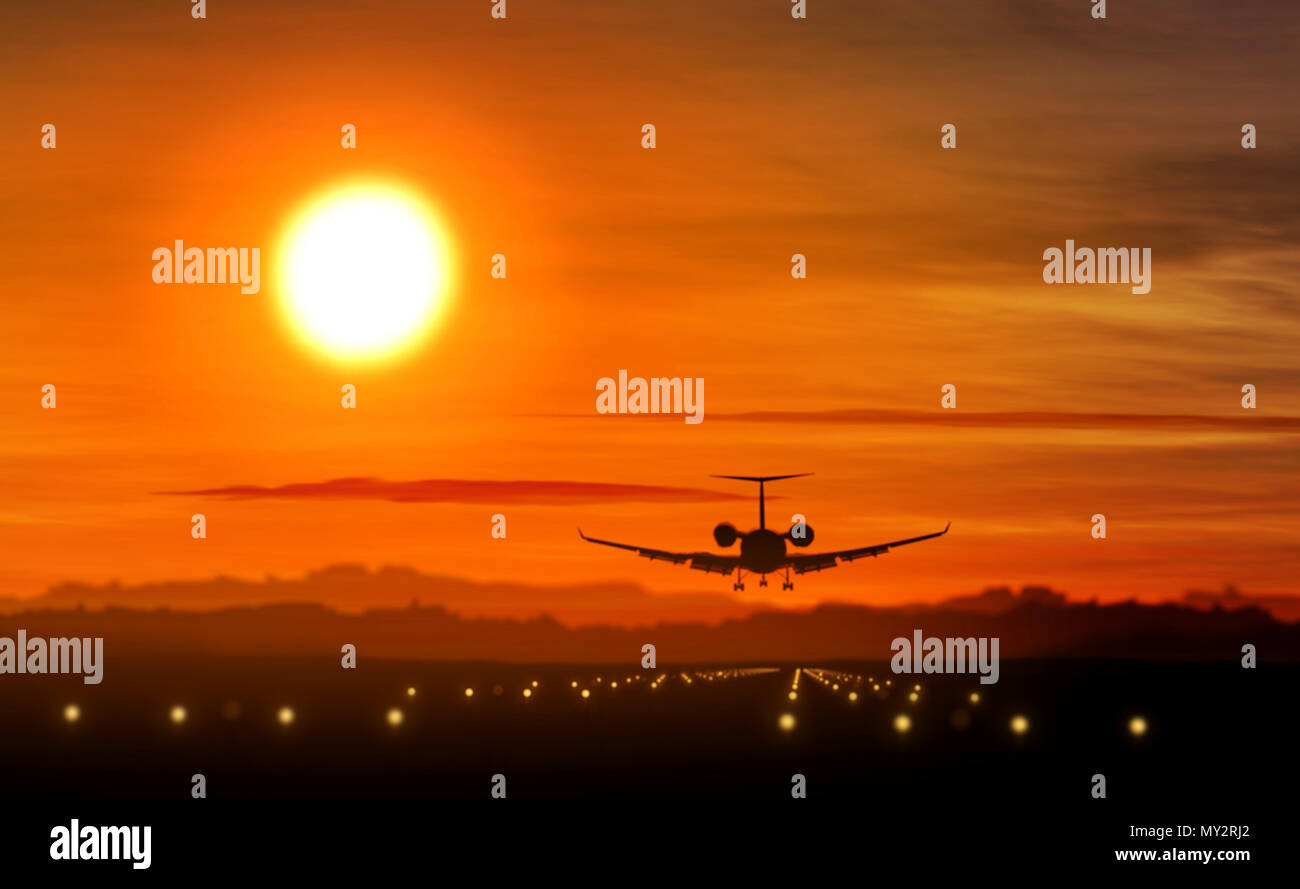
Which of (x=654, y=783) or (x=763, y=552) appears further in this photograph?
(x=763, y=552)

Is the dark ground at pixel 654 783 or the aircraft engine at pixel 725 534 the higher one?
the aircraft engine at pixel 725 534

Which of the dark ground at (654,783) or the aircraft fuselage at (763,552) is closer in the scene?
the dark ground at (654,783)

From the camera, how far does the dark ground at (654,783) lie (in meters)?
54.1

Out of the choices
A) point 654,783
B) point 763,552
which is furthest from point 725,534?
point 654,783

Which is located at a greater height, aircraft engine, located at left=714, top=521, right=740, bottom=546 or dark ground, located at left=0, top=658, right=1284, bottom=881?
aircraft engine, located at left=714, top=521, right=740, bottom=546

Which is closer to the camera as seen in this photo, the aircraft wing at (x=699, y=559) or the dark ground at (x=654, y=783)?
the dark ground at (x=654, y=783)

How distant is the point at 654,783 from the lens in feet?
242

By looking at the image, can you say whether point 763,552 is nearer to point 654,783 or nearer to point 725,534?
point 725,534

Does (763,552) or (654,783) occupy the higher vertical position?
(763,552)

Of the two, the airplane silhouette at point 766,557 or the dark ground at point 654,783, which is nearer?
the dark ground at point 654,783

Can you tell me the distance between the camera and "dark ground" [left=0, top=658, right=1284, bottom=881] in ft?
178

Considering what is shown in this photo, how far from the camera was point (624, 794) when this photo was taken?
69.2 meters
